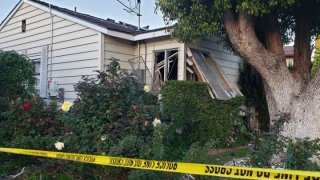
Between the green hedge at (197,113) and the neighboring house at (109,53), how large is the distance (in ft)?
2.23

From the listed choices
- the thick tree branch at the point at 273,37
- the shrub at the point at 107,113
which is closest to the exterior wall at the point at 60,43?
the shrub at the point at 107,113

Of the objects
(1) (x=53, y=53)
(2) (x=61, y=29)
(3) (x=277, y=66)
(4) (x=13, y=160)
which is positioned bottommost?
(4) (x=13, y=160)

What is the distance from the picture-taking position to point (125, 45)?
995 cm

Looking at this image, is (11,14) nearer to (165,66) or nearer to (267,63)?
(165,66)

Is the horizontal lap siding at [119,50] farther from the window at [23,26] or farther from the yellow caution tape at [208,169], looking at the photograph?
the yellow caution tape at [208,169]

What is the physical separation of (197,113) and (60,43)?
191 inches

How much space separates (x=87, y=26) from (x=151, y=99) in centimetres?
461

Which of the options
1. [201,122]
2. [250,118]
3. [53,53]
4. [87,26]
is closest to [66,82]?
[53,53]

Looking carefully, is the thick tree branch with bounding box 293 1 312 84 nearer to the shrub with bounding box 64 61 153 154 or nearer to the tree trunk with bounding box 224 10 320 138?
the tree trunk with bounding box 224 10 320 138

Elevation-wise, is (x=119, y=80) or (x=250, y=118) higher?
(x=119, y=80)

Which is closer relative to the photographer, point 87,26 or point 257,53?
point 257,53

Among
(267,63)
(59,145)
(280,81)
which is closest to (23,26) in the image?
(59,145)

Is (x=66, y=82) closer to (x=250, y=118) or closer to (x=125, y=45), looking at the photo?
(x=125, y=45)

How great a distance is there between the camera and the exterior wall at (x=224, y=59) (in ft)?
34.3
